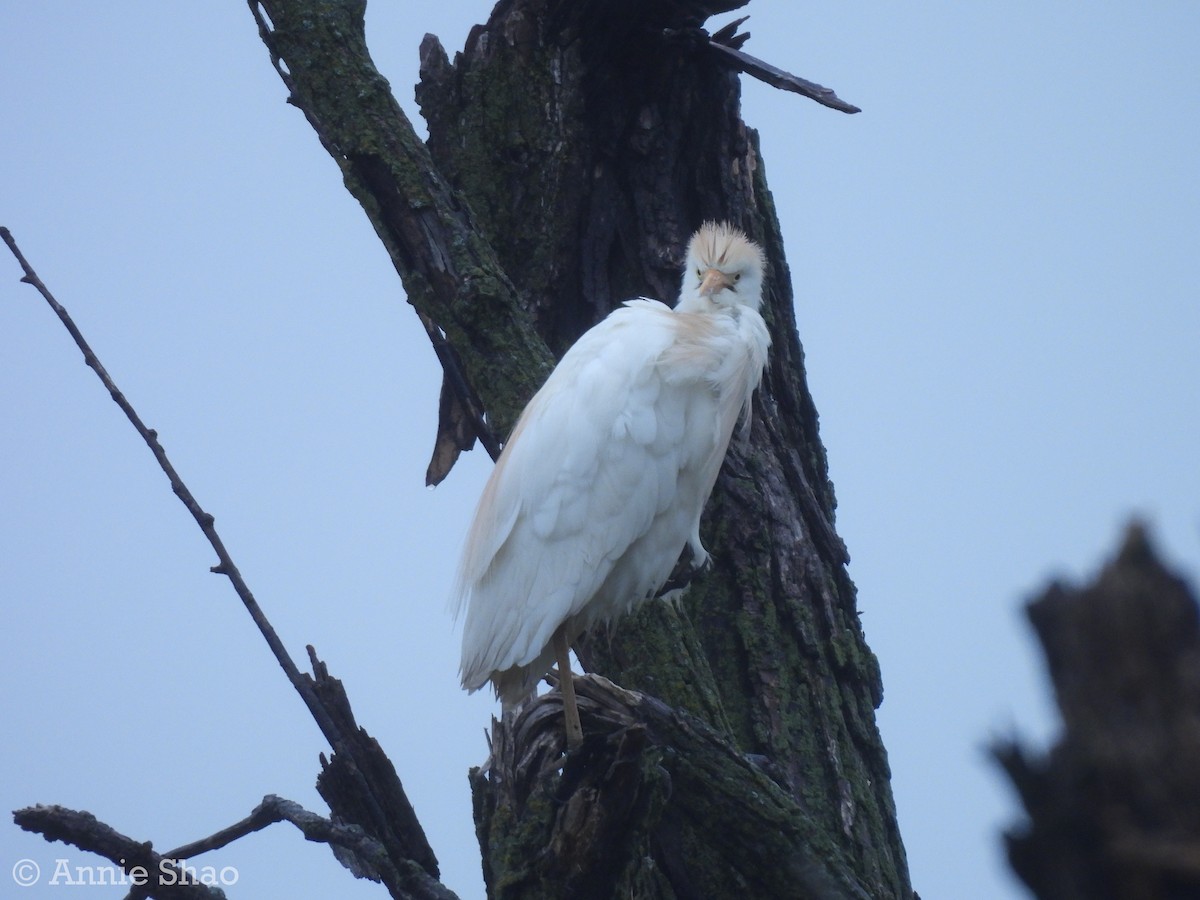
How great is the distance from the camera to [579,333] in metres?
4.28

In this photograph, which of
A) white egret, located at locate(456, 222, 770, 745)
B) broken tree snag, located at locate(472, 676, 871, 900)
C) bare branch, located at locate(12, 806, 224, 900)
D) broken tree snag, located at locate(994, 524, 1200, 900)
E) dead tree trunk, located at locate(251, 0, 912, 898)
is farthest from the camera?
white egret, located at locate(456, 222, 770, 745)

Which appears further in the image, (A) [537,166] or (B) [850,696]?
(A) [537,166]

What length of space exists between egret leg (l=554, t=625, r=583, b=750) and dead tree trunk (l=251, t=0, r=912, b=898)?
0.07 m

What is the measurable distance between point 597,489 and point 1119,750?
2753 millimetres

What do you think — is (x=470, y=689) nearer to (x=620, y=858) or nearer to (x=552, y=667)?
(x=552, y=667)

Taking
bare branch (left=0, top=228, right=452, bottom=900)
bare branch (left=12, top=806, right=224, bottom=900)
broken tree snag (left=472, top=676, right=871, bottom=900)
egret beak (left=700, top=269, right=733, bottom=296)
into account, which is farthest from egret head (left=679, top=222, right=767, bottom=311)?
bare branch (left=12, top=806, right=224, bottom=900)

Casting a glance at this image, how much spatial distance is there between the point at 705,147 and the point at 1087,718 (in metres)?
3.53

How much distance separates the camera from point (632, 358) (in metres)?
3.56

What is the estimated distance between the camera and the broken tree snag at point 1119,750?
0.79 metres

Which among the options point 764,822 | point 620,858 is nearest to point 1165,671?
point 620,858

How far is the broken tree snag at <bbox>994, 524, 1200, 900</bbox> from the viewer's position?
791 mm

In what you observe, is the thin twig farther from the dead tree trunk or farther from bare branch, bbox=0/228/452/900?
the dead tree trunk

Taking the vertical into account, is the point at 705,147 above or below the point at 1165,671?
above

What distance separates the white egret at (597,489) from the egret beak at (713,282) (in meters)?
0.16
